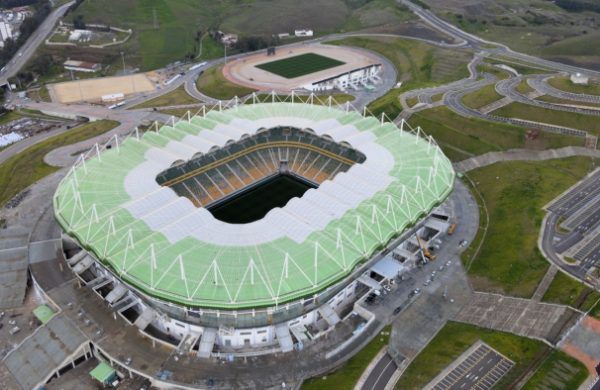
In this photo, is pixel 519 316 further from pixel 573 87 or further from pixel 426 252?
pixel 573 87

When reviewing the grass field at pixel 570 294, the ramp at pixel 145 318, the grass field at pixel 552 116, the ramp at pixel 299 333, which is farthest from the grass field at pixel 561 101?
the ramp at pixel 145 318

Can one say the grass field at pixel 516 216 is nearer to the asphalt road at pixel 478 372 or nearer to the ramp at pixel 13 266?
the asphalt road at pixel 478 372

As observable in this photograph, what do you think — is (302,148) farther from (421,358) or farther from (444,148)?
(421,358)

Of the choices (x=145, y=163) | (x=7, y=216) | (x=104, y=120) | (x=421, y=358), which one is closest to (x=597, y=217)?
(x=421, y=358)

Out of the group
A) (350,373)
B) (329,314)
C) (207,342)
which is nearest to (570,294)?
(350,373)

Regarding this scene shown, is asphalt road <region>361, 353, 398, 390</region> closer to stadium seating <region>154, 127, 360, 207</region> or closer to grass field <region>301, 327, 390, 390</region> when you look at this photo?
grass field <region>301, 327, 390, 390</region>

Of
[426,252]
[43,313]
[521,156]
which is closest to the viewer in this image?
[43,313]
